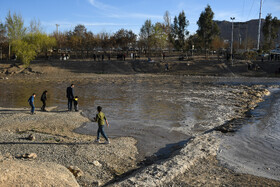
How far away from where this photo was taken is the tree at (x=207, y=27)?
4800 centimetres

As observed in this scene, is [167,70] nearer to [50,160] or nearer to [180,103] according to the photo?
[180,103]

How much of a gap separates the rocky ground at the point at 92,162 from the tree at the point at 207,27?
3920cm

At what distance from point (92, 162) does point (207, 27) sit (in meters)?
44.6

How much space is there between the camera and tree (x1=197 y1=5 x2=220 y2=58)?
48.0 metres

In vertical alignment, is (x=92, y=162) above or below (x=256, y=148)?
above

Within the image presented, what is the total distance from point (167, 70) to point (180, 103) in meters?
23.9

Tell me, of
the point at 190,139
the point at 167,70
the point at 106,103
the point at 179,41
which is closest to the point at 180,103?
the point at 106,103

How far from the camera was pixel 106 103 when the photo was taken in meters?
20.2

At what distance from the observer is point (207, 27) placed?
48500 millimetres

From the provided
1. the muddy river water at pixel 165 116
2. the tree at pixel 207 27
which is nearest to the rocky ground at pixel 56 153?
the muddy river water at pixel 165 116

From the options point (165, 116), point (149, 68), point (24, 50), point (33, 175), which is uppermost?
point (24, 50)

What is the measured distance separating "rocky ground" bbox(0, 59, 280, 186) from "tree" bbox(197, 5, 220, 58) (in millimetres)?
39202

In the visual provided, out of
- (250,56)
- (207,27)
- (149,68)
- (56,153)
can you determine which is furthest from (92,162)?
(250,56)

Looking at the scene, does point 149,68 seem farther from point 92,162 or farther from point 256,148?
point 92,162
